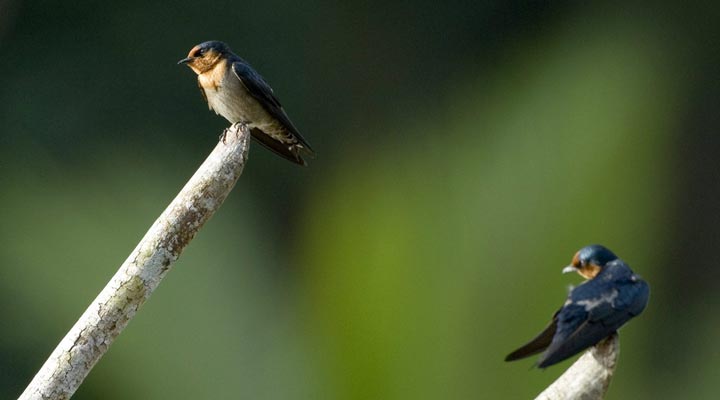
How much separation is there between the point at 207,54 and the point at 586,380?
899mm

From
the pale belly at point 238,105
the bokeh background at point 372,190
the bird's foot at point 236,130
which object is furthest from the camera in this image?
the bokeh background at point 372,190

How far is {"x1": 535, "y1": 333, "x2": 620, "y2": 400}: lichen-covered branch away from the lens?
1146 mm

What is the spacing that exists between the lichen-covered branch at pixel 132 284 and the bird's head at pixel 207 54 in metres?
0.65

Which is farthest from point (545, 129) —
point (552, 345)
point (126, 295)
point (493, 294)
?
point (126, 295)

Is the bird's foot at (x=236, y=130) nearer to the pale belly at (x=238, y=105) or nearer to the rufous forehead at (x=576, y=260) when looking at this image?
the pale belly at (x=238, y=105)

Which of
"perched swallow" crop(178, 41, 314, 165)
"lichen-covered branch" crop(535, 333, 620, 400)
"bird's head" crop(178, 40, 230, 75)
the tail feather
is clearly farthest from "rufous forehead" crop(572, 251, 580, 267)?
"bird's head" crop(178, 40, 230, 75)

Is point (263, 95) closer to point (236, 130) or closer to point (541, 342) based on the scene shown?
point (236, 130)

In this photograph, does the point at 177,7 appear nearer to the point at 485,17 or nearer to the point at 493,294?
the point at 485,17

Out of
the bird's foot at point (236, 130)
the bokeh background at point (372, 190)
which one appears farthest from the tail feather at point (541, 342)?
the bokeh background at point (372, 190)

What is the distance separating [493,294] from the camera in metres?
2.83

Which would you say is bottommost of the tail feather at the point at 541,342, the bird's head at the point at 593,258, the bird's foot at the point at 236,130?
the bird's foot at the point at 236,130

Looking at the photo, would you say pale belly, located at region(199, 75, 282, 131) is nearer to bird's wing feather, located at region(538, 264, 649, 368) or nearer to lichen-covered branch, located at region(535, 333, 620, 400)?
bird's wing feather, located at region(538, 264, 649, 368)

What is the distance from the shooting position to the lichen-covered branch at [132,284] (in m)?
1.12

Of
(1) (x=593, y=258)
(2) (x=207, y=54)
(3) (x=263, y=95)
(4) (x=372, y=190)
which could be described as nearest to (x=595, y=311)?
(1) (x=593, y=258)
